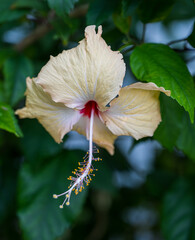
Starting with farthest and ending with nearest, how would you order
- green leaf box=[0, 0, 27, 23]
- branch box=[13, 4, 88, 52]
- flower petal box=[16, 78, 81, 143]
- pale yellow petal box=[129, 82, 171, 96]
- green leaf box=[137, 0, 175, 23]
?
branch box=[13, 4, 88, 52], green leaf box=[0, 0, 27, 23], green leaf box=[137, 0, 175, 23], flower petal box=[16, 78, 81, 143], pale yellow petal box=[129, 82, 171, 96]

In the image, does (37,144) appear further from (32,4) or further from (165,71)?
(165,71)

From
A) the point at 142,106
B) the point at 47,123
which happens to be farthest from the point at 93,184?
the point at 142,106

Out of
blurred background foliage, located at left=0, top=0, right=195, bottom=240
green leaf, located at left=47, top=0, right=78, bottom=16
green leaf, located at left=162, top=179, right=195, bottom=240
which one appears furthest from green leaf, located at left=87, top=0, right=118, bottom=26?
green leaf, located at left=162, top=179, right=195, bottom=240

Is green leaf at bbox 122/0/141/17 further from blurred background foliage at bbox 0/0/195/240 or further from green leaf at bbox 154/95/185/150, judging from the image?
green leaf at bbox 154/95/185/150

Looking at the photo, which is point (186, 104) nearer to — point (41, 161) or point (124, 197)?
point (41, 161)

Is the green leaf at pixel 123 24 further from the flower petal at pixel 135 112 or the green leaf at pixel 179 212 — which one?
the green leaf at pixel 179 212
